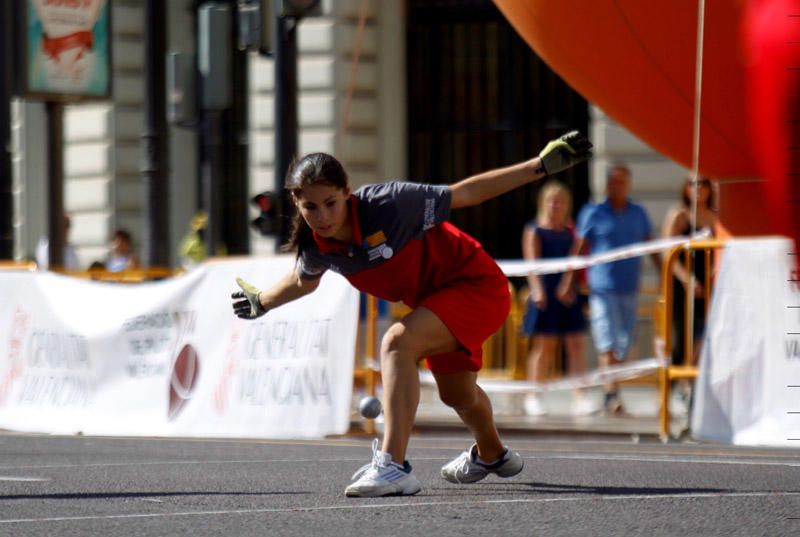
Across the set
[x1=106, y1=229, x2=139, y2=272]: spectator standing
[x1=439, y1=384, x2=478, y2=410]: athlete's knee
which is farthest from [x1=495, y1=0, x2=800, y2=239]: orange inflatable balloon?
[x1=106, y1=229, x2=139, y2=272]: spectator standing

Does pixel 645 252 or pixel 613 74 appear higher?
pixel 613 74

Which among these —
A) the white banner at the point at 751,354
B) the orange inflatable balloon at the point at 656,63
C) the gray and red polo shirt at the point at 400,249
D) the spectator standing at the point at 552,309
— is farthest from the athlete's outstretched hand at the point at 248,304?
the spectator standing at the point at 552,309

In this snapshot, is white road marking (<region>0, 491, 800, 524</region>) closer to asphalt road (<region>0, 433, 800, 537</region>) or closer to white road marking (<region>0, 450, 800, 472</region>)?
asphalt road (<region>0, 433, 800, 537</region>)

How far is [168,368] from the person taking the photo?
1252 centimetres

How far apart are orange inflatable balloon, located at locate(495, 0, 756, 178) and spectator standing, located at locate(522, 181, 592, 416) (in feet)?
9.04

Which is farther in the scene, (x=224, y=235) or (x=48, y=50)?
(x=224, y=235)

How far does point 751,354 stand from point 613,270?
345cm

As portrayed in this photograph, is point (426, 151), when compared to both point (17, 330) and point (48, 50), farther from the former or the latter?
point (17, 330)

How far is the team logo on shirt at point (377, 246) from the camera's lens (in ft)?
24.0

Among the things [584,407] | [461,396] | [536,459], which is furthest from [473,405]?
[584,407]

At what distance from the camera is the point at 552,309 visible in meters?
14.5

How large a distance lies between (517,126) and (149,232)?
508cm

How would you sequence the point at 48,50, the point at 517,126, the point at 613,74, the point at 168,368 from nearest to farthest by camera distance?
1. the point at 613,74
2. the point at 168,368
3. the point at 48,50
4. the point at 517,126

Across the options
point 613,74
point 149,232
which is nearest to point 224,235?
point 149,232
